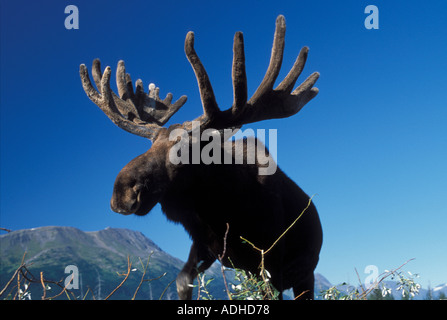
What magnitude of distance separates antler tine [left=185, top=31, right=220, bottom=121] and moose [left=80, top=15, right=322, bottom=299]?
1 centimetres

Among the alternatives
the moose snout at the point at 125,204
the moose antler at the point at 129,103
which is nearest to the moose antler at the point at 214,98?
the moose antler at the point at 129,103

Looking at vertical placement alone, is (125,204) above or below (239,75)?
below

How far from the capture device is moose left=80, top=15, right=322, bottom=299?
18.5ft

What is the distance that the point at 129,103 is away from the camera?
8367 mm

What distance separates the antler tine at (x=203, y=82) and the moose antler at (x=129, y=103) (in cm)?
88

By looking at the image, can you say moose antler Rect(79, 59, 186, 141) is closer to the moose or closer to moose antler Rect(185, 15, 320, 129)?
the moose

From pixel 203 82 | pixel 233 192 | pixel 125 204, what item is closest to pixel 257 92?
pixel 203 82

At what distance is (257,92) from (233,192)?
1713 mm

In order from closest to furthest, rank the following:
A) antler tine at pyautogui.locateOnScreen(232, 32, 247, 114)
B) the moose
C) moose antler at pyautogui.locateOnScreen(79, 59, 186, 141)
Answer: the moose, antler tine at pyautogui.locateOnScreen(232, 32, 247, 114), moose antler at pyautogui.locateOnScreen(79, 59, 186, 141)

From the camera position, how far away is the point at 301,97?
751cm

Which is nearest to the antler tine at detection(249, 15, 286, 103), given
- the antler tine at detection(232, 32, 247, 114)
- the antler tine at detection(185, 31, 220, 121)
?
the antler tine at detection(232, 32, 247, 114)

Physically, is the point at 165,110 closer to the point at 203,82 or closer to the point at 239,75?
the point at 203,82

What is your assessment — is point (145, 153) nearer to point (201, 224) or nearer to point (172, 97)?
point (201, 224)
